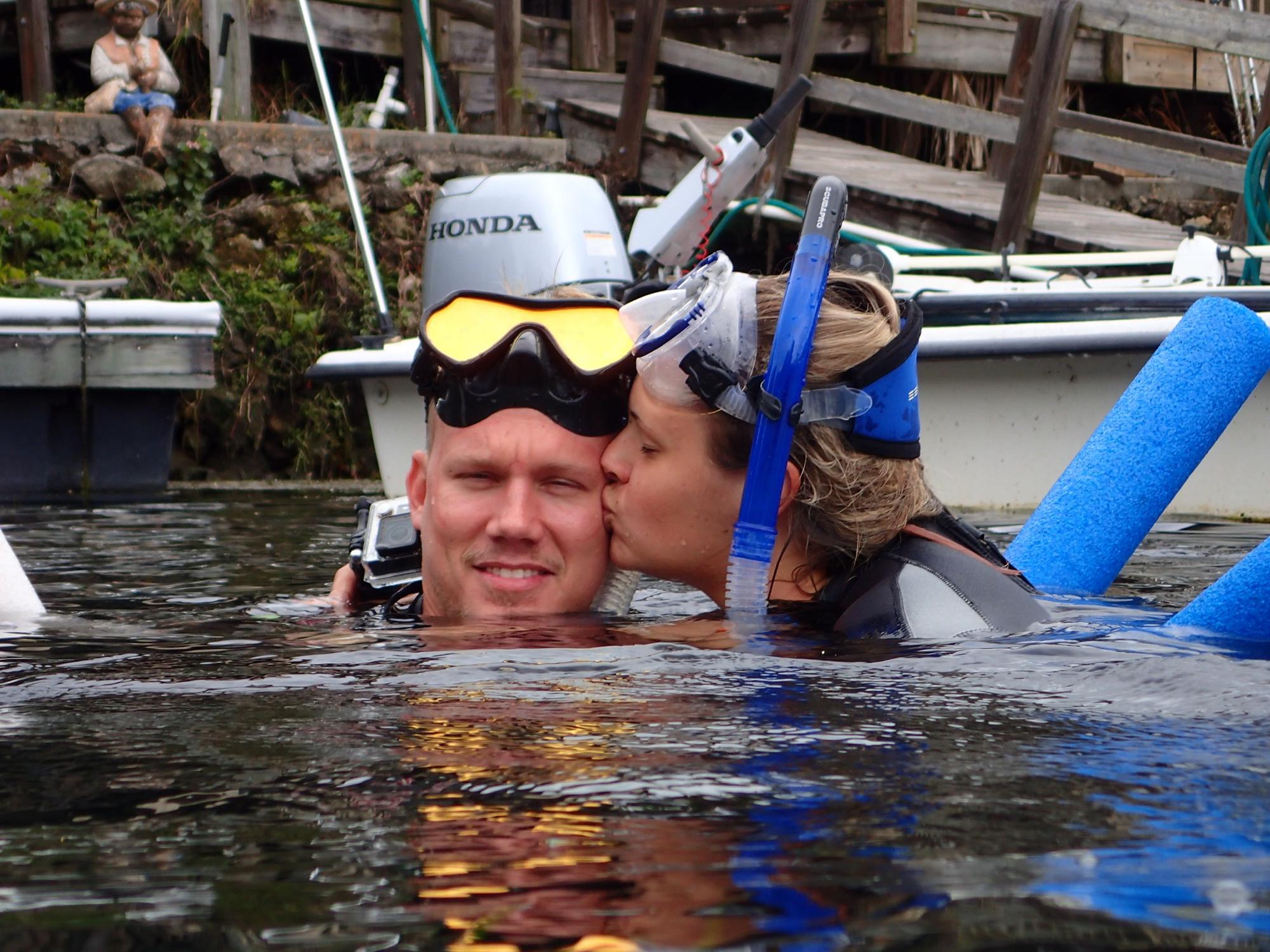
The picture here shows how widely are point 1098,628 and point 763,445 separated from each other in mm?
706

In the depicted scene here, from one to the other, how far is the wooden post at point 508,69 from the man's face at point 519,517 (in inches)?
286

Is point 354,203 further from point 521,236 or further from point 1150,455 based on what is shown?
point 1150,455

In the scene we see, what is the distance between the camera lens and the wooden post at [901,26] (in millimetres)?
11422

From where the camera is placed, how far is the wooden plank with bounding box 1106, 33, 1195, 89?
12766 mm

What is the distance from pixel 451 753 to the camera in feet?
6.69

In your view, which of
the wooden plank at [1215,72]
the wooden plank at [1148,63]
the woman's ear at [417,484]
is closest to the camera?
the woman's ear at [417,484]

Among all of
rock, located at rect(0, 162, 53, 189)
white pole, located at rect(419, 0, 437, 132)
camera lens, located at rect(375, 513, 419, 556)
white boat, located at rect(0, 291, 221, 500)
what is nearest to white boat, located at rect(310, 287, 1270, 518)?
camera lens, located at rect(375, 513, 419, 556)

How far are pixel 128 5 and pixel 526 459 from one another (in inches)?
284

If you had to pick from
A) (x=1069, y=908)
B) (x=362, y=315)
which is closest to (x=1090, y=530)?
(x=1069, y=908)

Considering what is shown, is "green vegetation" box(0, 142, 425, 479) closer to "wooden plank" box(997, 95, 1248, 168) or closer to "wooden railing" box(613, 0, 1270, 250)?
"wooden railing" box(613, 0, 1270, 250)

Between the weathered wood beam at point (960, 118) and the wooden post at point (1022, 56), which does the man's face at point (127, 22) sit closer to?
the weathered wood beam at point (960, 118)

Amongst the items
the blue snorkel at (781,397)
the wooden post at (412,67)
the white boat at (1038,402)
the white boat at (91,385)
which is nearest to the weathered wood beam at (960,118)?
the wooden post at (412,67)

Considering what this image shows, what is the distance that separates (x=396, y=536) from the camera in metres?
3.90

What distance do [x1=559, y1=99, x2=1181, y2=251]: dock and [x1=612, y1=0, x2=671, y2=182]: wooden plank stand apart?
0.82 feet
